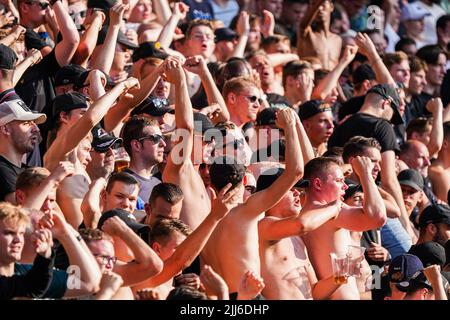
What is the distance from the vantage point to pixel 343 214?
1007 centimetres

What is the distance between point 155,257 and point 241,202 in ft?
4.86

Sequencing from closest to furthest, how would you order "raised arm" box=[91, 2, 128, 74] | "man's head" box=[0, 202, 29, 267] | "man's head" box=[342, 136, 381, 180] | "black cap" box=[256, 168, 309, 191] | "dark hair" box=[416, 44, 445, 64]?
"man's head" box=[0, 202, 29, 267], "black cap" box=[256, 168, 309, 191], "raised arm" box=[91, 2, 128, 74], "man's head" box=[342, 136, 381, 180], "dark hair" box=[416, 44, 445, 64]

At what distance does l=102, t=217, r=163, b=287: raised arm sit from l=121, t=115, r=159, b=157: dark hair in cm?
200

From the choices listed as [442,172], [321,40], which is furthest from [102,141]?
[321,40]

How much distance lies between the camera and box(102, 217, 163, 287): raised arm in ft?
27.1

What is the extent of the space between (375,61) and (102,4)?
3.02 metres

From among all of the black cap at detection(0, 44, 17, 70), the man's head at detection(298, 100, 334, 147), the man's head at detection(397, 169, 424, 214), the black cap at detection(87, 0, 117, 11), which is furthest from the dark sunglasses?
the man's head at detection(397, 169, 424, 214)

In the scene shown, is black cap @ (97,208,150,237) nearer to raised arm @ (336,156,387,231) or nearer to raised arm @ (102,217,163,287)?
raised arm @ (102,217,163,287)

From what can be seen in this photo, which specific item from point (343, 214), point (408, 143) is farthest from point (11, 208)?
point (408, 143)

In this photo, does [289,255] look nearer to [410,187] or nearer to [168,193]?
[168,193]

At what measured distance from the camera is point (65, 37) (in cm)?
1112
